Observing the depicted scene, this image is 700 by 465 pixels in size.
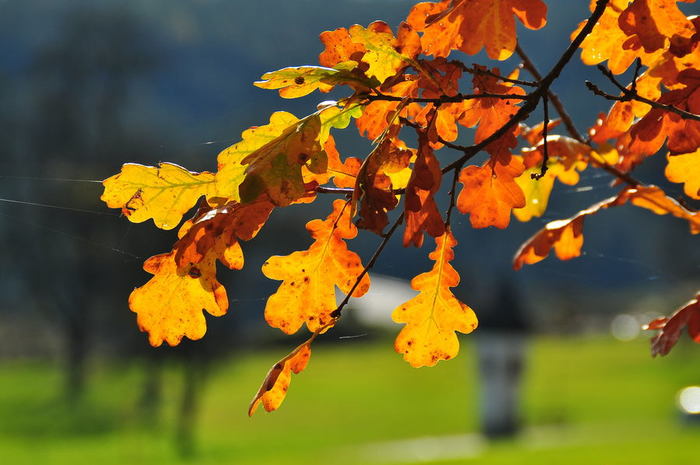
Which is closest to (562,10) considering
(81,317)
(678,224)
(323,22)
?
(323,22)

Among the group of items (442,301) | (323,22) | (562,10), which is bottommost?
(442,301)

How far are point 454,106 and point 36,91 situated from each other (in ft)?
70.3

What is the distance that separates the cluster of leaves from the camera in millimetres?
636

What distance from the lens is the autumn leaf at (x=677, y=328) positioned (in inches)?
34.4

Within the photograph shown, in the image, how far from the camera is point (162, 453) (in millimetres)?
18109

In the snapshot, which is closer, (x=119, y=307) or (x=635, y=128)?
(x=635, y=128)

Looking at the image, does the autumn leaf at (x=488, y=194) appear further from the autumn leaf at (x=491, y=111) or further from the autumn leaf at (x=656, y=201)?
the autumn leaf at (x=656, y=201)

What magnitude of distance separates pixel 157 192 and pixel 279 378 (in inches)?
7.4

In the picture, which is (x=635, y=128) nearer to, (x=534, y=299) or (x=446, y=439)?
(x=446, y=439)

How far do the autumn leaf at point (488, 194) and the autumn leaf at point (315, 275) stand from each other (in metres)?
0.13

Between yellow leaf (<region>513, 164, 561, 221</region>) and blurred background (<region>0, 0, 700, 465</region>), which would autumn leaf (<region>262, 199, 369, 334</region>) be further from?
blurred background (<region>0, 0, 700, 465</region>)

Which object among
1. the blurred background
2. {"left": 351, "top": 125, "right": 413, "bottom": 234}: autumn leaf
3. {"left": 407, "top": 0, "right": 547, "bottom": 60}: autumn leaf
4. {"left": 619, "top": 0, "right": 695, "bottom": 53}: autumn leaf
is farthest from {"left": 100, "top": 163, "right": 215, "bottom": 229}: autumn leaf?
the blurred background

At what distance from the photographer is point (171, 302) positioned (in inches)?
27.6

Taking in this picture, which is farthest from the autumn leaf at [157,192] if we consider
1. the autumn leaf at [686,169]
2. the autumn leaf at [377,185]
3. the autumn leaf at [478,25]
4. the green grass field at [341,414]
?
the green grass field at [341,414]
